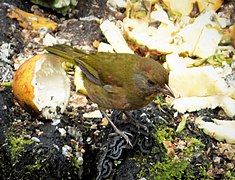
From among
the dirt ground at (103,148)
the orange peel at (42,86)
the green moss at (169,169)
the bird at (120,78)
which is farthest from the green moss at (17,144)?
the green moss at (169,169)

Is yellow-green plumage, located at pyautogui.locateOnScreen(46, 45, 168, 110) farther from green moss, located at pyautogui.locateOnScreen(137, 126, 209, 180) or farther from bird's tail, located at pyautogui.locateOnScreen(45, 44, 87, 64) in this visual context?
green moss, located at pyautogui.locateOnScreen(137, 126, 209, 180)

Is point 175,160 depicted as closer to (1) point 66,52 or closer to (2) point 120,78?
(2) point 120,78

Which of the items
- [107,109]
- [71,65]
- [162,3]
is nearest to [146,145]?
[107,109]

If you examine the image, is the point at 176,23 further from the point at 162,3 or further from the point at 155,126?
the point at 155,126

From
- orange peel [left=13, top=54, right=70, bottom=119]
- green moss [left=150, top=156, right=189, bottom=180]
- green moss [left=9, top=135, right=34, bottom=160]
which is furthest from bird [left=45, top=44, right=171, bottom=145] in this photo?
green moss [left=9, top=135, right=34, bottom=160]

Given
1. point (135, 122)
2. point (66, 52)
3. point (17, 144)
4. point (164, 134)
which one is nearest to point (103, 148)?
point (135, 122)

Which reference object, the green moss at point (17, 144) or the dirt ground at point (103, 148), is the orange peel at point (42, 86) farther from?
the green moss at point (17, 144)

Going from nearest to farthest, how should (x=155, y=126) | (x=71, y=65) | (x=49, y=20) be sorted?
1. (x=155, y=126)
2. (x=71, y=65)
3. (x=49, y=20)
